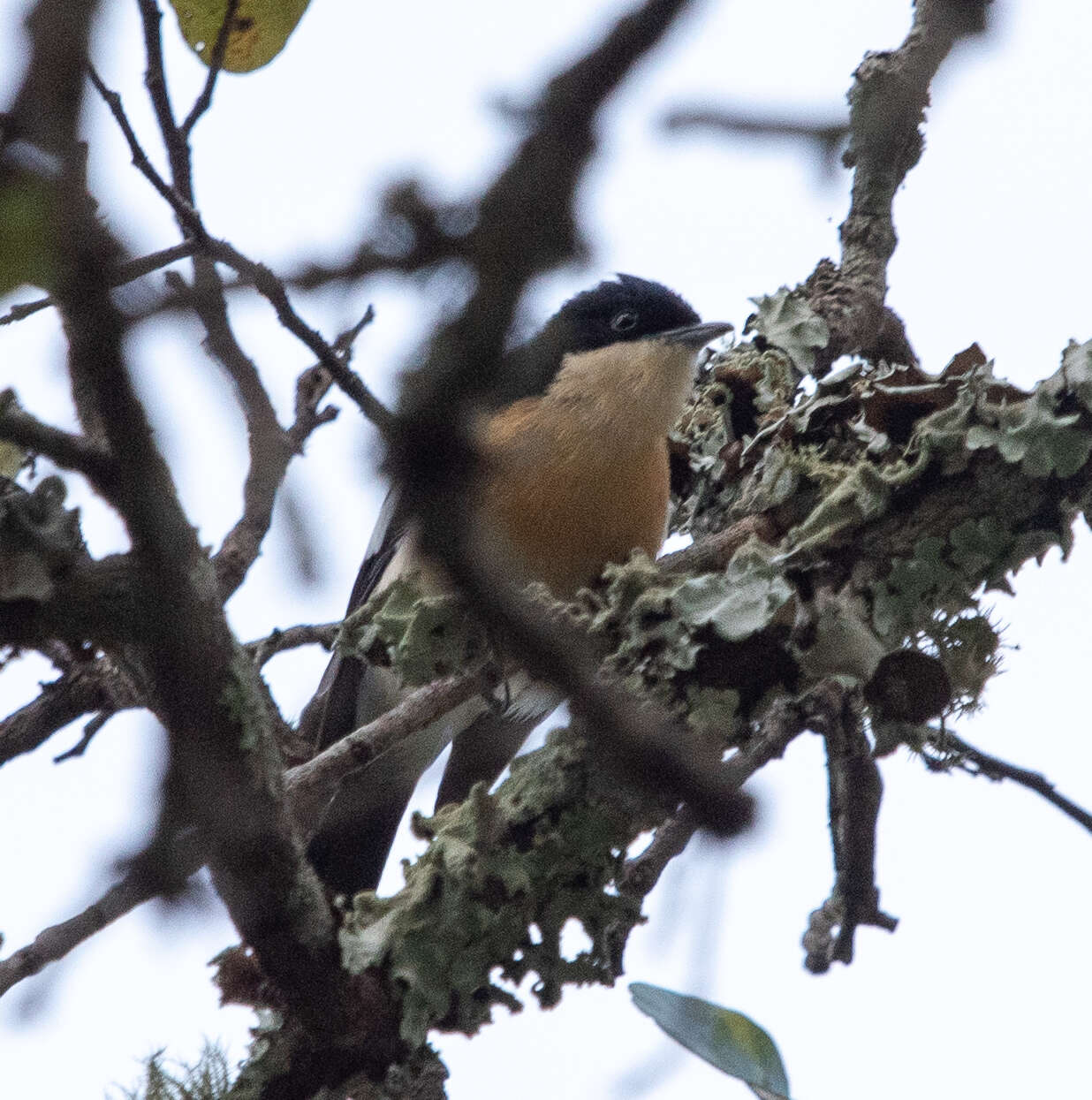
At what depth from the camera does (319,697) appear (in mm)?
5023

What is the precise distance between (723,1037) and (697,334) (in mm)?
3115

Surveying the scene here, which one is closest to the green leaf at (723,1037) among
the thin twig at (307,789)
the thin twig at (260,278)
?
the thin twig at (307,789)

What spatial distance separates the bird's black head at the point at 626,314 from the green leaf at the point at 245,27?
2.40 m

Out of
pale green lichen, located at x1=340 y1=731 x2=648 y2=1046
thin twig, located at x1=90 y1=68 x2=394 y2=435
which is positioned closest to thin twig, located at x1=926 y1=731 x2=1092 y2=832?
pale green lichen, located at x1=340 y1=731 x2=648 y2=1046

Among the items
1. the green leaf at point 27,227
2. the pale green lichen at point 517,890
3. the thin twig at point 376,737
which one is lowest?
the green leaf at point 27,227

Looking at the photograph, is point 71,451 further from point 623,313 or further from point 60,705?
Answer: point 623,313

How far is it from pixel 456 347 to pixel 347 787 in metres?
4.06

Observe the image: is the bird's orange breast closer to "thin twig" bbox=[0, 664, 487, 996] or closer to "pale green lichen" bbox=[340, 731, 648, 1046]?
"thin twig" bbox=[0, 664, 487, 996]

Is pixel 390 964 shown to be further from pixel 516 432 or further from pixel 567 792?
pixel 516 432

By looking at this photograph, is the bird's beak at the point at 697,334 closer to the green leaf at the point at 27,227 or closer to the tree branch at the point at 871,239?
the tree branch at the point at 871,239

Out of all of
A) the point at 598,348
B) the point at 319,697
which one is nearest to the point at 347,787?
the point at 319,697

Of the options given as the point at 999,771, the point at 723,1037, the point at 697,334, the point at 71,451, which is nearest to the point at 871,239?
the point at 697,334

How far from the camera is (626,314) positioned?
214 inches

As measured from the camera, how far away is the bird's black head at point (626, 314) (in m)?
5.35
